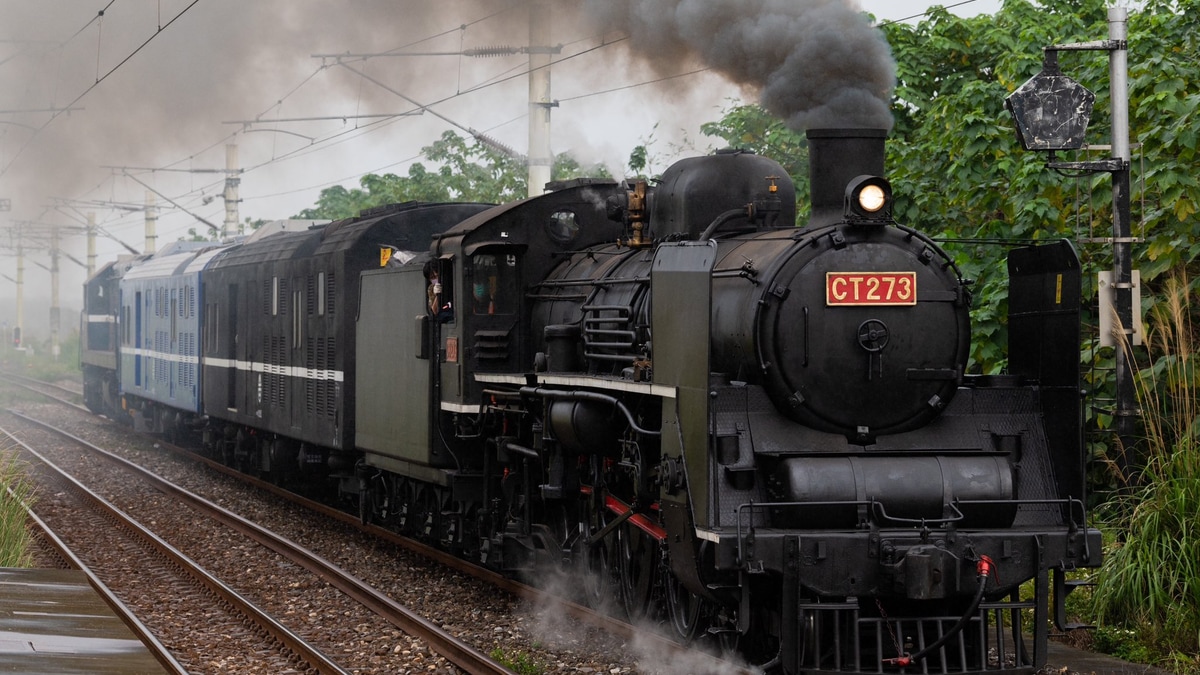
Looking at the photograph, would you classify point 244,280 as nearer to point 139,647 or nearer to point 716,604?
point 139,647

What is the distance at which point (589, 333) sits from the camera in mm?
9055

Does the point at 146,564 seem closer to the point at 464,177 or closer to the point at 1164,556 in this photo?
the point at 1164,556

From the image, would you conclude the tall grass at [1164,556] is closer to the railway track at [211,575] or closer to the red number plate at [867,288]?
the red number plate at [867,288]

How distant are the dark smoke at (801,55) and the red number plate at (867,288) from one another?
45.4 inches

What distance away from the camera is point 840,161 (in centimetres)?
750

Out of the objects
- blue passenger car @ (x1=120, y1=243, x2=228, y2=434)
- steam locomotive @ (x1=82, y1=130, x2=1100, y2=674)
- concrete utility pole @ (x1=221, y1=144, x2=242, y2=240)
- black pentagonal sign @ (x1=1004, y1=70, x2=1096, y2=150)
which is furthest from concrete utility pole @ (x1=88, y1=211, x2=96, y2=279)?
black pentagonal sign @ (x1=1004, y1=70, x2=1096, y2=150)

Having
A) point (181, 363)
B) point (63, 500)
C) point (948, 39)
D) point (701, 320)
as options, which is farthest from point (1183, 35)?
point (181, 363)

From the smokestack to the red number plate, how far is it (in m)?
0.48

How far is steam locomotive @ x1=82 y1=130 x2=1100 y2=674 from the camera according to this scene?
264 inches

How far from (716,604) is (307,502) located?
9559 millimetres

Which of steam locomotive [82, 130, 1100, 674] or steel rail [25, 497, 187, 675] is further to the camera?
steel rail [25, 497, 187, 675]

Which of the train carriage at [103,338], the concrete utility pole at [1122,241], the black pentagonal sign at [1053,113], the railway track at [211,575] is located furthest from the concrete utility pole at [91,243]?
the concrete utility pole at [1122,241]

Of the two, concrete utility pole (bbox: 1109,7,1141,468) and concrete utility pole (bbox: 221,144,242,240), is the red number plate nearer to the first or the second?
concrete utility pole (bbox: 1109,7,1141,468)

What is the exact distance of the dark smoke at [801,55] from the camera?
812 cm
